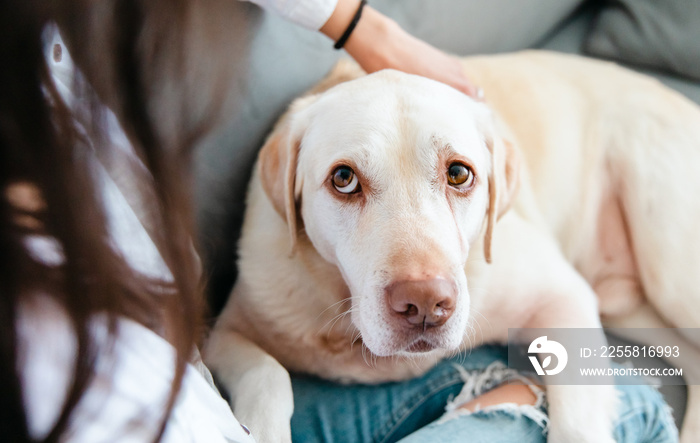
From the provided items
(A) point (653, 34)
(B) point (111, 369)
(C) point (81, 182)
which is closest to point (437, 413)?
(B) point (111, 369)

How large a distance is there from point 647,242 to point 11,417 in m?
1.63

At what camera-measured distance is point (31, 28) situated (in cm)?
63

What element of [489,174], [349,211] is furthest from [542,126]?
[349,211]

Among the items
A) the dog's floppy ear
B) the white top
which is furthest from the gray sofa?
the white top

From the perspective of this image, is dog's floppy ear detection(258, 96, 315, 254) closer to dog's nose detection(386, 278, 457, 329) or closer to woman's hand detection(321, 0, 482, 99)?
woman's hand detection(321, 0, 482, 99)

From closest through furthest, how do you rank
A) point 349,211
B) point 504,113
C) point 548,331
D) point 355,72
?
point 349,211, point 548,331, point 355,72, point 504,113

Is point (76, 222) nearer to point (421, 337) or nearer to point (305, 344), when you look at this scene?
point (421, 337)

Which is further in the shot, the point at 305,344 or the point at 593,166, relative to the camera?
the point at 593,166

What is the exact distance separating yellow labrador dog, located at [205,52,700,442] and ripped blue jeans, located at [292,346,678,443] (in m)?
0.05

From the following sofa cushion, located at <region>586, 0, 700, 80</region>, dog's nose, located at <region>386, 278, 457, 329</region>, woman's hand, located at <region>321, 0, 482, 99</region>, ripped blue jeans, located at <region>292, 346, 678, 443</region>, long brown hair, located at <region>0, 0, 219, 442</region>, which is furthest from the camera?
sofa cushion, located at <region>586, 0, 700, 80</region>

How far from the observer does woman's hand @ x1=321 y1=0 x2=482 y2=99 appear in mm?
1345

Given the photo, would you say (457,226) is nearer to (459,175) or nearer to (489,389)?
(459,175)

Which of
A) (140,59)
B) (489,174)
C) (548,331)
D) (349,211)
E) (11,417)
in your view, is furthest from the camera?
(548,331)

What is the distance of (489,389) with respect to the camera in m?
1.33
